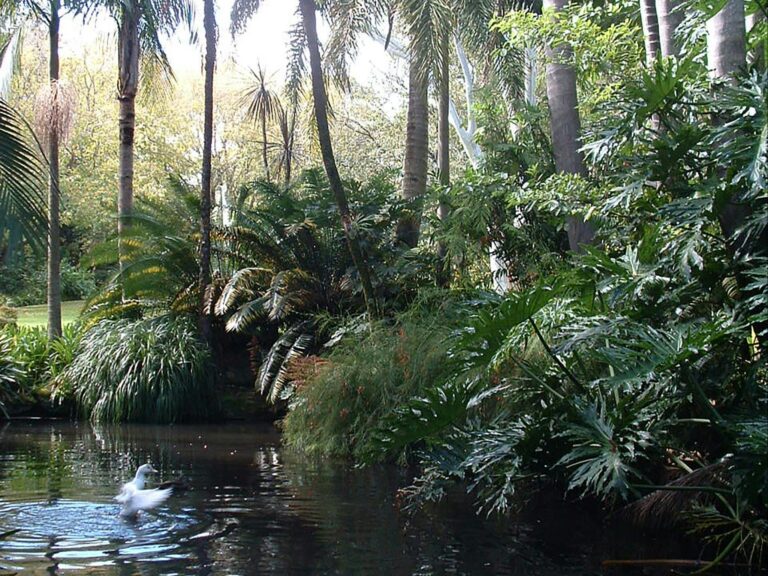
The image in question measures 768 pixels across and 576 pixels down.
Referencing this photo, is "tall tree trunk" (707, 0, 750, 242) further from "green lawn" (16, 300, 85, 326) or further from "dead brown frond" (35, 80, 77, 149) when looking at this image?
"green lawn" (16, 300, 85, 326)

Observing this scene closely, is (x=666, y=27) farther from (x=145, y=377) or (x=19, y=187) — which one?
(x=145, y=377)

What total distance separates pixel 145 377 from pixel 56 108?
251 inches

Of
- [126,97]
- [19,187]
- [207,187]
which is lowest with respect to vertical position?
[19,187]

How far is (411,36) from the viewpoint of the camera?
1384cm

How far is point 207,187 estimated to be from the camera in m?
16.8

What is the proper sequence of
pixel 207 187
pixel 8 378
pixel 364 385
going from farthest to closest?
1. pixel 207 187
2. pixel 8 378
3. pixel 364 385

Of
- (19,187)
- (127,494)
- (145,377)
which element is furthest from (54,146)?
(19,187)

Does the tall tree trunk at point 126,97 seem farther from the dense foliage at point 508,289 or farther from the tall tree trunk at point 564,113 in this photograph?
the tall tree trunk at point 564,113

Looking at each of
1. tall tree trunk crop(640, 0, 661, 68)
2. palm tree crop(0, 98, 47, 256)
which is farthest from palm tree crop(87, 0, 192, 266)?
palm tree crop(0, 98, 47, 256)

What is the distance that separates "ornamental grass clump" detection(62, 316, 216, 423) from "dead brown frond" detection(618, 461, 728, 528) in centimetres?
989

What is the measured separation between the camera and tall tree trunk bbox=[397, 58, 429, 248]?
52.7 feet

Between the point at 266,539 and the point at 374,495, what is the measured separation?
2.15 m

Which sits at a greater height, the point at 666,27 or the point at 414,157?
the point at 414,157

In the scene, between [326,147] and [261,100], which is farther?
[261,100]
